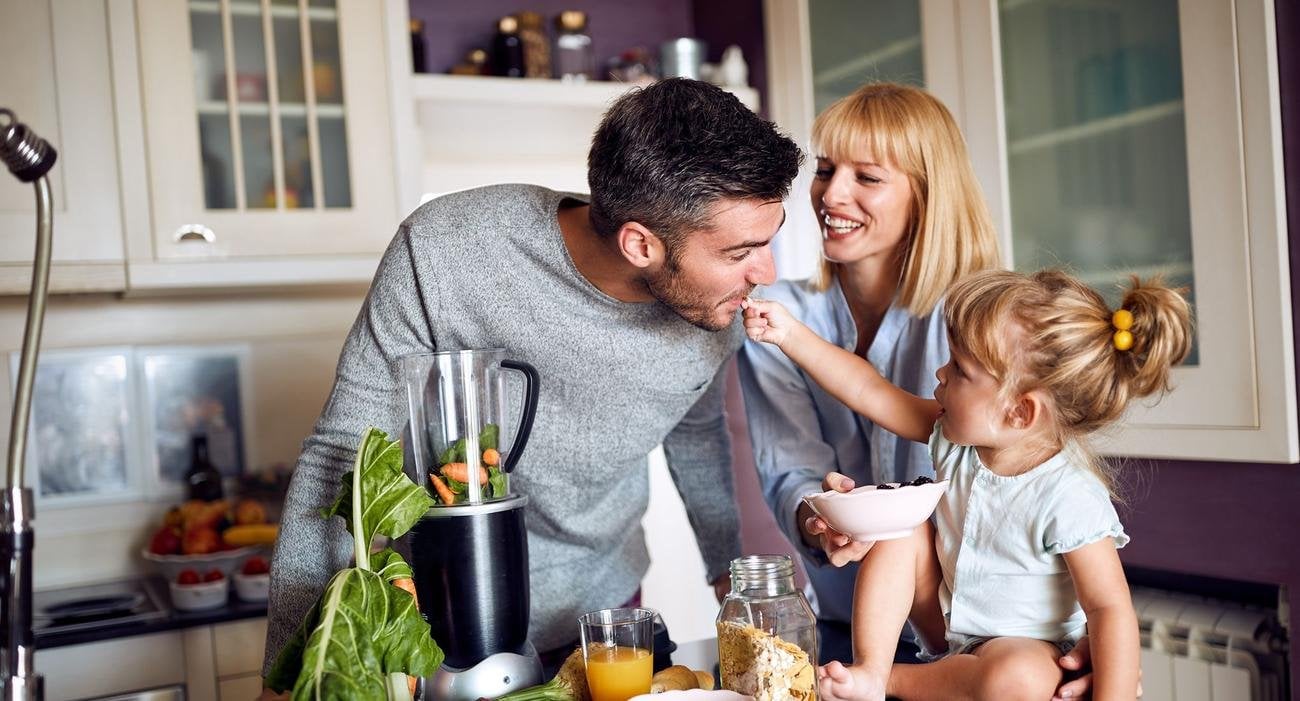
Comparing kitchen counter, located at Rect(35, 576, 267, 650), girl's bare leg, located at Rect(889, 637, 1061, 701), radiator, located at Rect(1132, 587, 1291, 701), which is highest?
girl's bare leg, located at Rect(889, 637, 1061, 701)

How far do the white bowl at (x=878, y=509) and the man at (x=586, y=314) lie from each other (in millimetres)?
423

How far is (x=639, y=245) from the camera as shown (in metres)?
1.44

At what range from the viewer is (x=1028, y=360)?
1.19 meters

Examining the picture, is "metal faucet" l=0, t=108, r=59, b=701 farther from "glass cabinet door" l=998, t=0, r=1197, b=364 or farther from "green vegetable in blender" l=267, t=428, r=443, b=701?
"glass cabinet door" l=998, t=0, r=1197, b=364

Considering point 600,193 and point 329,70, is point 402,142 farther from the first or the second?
point 600,193

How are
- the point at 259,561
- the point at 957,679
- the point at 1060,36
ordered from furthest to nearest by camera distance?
the point at 259,561, the point at 1060,36, the point at 957,679

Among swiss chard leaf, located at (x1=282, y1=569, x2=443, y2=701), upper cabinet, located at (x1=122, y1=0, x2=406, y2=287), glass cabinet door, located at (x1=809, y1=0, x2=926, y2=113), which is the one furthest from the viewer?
glass cabinet door, located at (x1=809, y1=0, x2=926, y2=113)

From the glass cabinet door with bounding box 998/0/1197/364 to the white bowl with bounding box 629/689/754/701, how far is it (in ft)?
4.61

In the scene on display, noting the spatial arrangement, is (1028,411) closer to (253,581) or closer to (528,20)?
(253,581)

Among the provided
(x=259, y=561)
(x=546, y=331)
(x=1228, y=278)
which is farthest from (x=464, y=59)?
(x=1228, y=278)

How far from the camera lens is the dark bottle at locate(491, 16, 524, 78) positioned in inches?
117

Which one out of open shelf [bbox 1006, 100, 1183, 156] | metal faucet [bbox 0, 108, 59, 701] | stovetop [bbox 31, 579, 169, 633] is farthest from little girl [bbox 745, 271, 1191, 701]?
stovetop [bbox 31, 579, 169, 633]

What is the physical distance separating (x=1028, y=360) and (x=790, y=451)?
52 centimetres

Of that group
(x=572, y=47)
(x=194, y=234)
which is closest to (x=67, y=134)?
(x=194, y=234)
